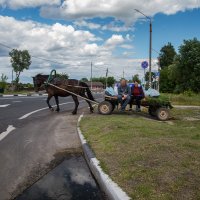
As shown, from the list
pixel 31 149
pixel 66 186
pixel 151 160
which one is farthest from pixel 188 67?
pixel 66 186

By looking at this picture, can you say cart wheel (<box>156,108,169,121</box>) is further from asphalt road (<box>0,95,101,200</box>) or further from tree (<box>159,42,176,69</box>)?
tree (<box>159,42,176,69</box>)

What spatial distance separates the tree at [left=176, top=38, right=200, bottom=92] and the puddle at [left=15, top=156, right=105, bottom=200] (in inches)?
2042

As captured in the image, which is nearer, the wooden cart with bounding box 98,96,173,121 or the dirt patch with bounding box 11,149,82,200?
the dirt patch with bounding box 11,149,82,200

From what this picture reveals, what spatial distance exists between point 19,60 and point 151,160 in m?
83.8

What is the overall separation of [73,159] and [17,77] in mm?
80994

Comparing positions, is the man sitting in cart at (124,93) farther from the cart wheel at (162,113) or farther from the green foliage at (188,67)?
the green foliage at (188,67)

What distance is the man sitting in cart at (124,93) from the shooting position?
643 inches

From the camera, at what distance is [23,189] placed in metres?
6.18

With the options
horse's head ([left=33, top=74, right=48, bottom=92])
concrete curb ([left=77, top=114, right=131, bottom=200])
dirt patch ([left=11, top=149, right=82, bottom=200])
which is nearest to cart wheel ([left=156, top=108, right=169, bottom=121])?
horse's head ([left=33, top=74, right=48, bottom=92])

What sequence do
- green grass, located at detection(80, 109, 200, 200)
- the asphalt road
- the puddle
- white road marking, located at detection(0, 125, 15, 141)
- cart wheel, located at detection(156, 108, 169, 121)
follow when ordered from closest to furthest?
green grass, located at detection(80, 109, 200, 200) < the puddle < the asphalt road < white road marking, located at detection(0, 125, 15, 141) < cart wheel, located at detection(156, 108, 169, 121)

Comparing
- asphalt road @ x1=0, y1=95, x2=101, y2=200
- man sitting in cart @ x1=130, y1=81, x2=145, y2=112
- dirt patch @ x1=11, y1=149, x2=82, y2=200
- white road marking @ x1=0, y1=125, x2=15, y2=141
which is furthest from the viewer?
man sitting in cart @ x1=130, y1=81, x2=145, y2=112

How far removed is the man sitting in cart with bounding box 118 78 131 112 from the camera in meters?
16.3

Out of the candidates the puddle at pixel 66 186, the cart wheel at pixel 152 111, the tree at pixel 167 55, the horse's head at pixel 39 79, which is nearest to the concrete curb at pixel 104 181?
the puddle at pixel 66 186

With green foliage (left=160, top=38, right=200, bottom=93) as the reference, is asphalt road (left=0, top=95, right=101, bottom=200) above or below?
below
